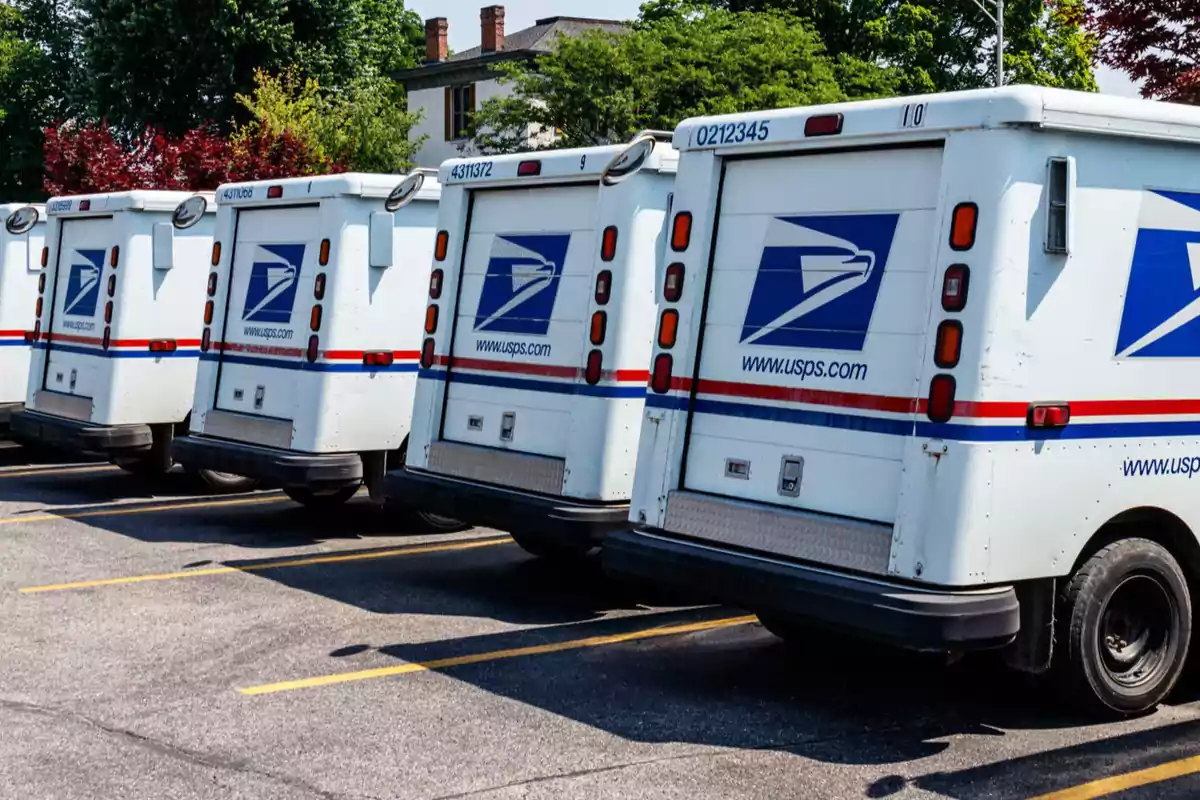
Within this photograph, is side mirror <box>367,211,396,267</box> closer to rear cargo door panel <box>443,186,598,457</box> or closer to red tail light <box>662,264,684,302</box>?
rear cargo door panel <box>443,186,598,457</box>

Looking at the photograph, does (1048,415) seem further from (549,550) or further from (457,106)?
(457,106)

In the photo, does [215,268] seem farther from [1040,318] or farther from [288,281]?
[1040,318]

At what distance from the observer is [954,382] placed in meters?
6.64

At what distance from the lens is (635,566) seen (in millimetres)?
7797

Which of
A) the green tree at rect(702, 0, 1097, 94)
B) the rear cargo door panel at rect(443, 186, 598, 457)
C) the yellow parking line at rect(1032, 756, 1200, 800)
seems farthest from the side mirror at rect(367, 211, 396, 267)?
the green tree at rect(702, 0, 1097, 94)

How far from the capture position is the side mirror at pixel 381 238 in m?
12.0

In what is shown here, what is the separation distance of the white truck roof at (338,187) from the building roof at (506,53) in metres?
43.1

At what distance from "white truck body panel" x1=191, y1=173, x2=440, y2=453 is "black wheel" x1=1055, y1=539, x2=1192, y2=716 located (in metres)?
6.38

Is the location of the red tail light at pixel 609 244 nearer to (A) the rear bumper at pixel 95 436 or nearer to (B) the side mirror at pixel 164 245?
(B) the side mirror at pixel 164 245

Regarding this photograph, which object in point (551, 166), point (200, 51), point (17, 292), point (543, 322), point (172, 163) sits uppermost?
point (200, 51)

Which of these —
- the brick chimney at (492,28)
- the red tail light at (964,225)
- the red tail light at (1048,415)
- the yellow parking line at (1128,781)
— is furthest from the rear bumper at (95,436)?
the brick chimney at (492,28)

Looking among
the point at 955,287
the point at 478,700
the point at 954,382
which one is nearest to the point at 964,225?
the point at 955,287

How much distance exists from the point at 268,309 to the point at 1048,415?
740cm

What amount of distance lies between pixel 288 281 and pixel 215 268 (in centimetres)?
106
